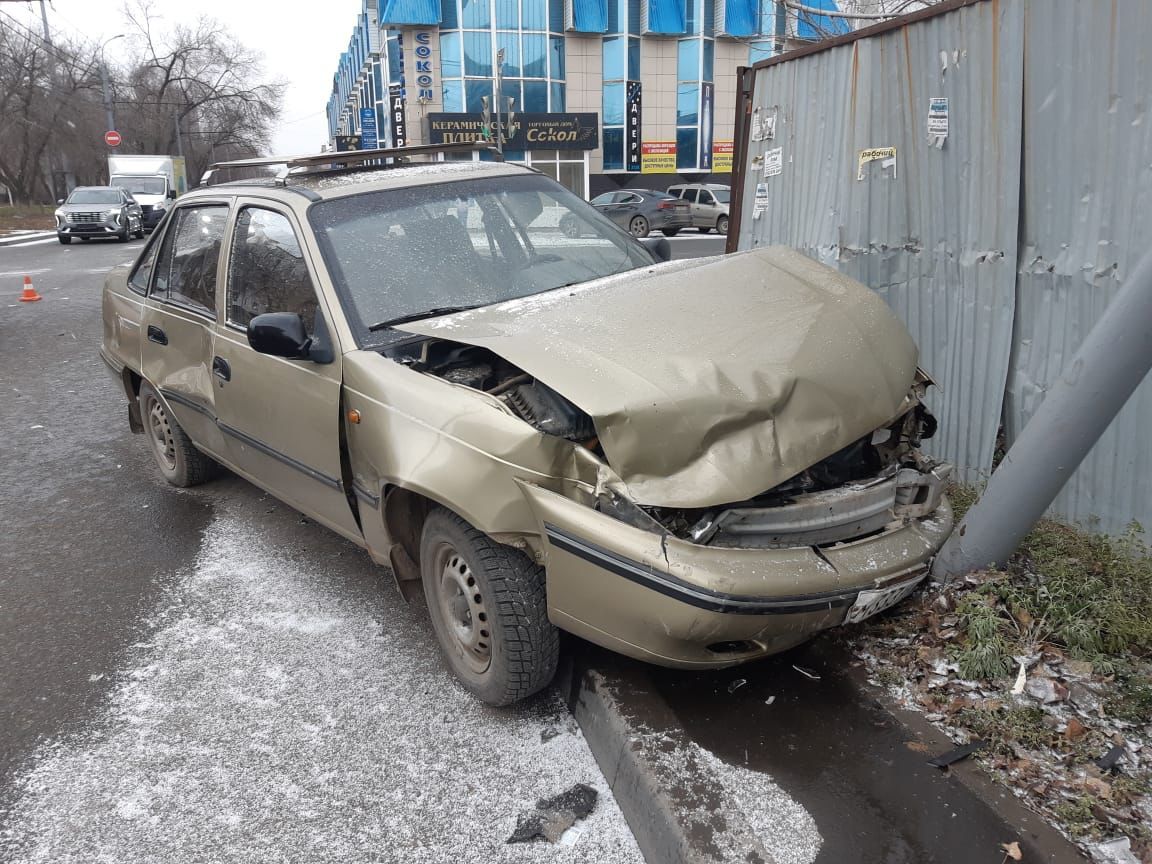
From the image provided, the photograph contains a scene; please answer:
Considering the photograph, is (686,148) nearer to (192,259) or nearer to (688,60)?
(688,60)

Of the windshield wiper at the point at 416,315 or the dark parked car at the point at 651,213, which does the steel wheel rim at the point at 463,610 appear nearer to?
the windshield wiper at the point at 416,315

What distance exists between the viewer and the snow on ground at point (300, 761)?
2.74 metres

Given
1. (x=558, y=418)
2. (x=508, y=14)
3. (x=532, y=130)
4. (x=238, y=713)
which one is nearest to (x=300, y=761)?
(x=238, y=713)

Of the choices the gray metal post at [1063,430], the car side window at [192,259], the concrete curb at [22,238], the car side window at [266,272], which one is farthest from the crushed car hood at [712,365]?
the concrete curb at [22,238]

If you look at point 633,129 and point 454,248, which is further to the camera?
point 633,129

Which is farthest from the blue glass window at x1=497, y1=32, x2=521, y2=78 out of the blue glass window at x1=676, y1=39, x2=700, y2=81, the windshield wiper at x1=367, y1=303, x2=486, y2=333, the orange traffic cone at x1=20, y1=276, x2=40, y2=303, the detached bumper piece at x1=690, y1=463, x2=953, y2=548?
the detached bumper piece at x1=690, y1=463, x2=953, y2=548

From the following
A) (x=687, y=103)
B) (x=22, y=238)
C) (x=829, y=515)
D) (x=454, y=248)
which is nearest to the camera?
(x=829, y=515)

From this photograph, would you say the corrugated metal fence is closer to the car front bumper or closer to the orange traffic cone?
the car front bumper

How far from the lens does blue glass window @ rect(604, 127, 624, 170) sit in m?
39.3

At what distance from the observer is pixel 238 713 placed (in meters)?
3.40

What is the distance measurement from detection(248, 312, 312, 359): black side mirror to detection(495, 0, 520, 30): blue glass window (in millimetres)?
36920

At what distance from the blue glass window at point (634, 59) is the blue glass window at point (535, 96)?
3.78m

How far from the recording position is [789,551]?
2795 mm

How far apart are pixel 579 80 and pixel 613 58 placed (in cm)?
171
